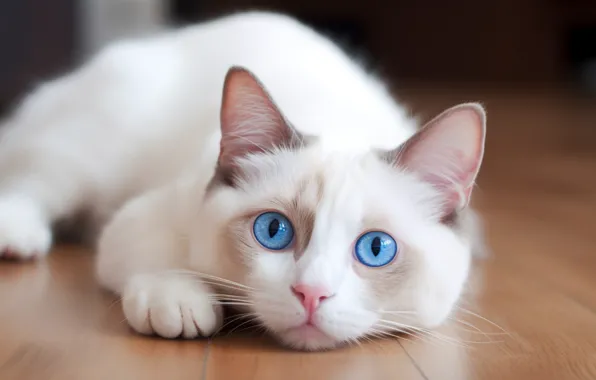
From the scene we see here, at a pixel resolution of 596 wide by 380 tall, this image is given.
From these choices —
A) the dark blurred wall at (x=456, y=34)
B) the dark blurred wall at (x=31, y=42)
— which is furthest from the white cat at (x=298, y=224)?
the dark blurred wall at (x=456, y=34)

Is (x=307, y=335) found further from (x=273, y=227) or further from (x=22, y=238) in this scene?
(x=22, y=238)

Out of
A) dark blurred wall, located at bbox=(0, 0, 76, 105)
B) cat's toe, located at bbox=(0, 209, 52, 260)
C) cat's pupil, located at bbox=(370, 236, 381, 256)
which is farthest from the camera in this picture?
dark blurred wall, located at bbox=(0, 0, 76, 105)

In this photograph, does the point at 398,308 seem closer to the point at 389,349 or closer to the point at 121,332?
the point at 389,349

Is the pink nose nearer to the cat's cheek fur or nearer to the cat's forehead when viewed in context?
the cat's cheek fur

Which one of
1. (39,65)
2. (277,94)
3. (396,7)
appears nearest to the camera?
(277,94)

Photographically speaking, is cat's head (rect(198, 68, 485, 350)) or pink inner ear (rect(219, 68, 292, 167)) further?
pink inner ear (rect(219, 68, 292, 167))

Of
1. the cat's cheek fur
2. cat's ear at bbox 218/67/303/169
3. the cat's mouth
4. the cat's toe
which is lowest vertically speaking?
the cat's toe

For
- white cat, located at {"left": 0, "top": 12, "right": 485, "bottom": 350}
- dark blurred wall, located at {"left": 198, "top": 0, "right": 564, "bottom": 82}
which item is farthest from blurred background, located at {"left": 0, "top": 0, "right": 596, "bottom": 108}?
white cat, located at {"left": 0, "top": 12, "right": 485, "bottom": 350}

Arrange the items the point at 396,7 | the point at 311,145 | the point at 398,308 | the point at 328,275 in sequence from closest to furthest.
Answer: the point at 328,275
the point at 398,308
the point at 311,145
the point at 396,7

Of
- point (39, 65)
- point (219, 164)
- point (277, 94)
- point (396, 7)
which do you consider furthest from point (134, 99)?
point (396, 7)
